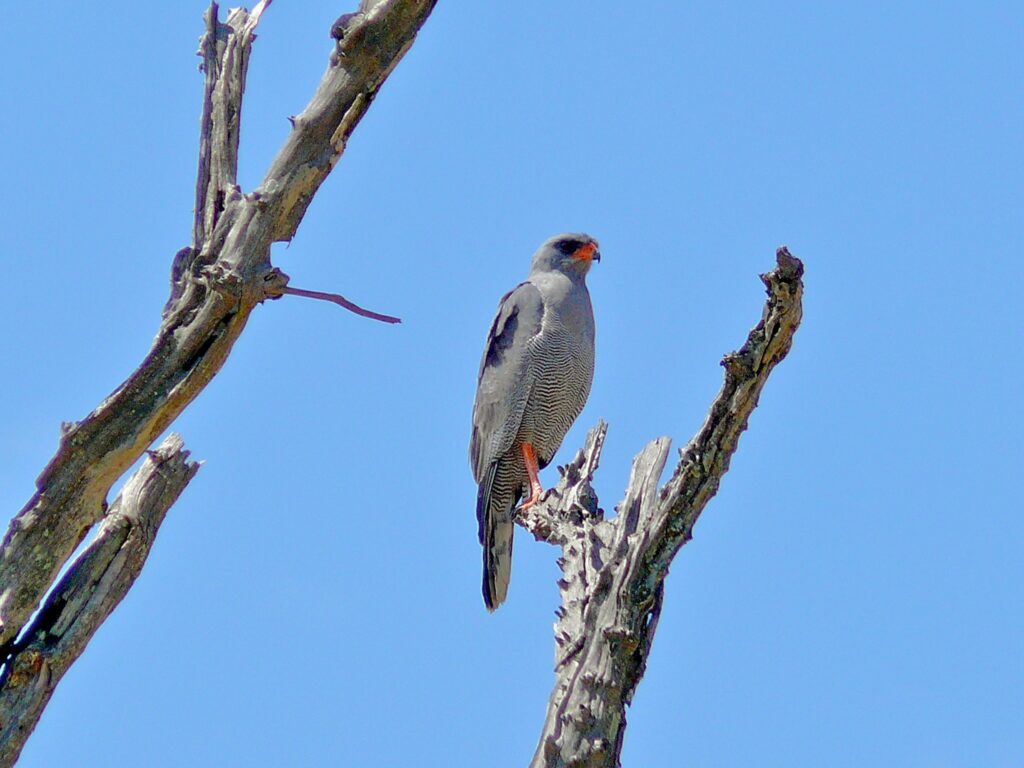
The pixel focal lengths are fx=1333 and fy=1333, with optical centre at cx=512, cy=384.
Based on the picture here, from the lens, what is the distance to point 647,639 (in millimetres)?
4891

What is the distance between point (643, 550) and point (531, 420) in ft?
13.8

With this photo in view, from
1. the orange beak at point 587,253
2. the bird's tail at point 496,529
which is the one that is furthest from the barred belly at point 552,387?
the orange beak at point 587,253

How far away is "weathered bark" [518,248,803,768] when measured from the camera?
4617 millimetres

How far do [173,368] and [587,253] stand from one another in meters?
5.37

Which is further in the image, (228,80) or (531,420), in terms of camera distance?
(531,420)

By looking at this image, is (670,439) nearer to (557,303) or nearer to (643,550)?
(643,550)

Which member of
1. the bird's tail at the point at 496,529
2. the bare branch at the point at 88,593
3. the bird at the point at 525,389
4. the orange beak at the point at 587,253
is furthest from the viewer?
the orange beak at the point at 587,253

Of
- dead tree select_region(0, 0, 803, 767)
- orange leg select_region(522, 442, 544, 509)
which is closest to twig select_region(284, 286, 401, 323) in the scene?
dead tree select_region(0, 0, 803, 767)

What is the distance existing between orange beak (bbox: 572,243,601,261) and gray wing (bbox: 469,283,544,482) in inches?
20.5

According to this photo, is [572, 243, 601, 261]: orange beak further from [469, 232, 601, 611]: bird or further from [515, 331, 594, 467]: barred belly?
[515, 331, 594, 467]: barred belly

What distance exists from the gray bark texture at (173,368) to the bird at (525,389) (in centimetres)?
407

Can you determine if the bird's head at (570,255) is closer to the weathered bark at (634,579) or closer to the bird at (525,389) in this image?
the bird at (525,389)

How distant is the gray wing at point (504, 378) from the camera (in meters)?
9.05

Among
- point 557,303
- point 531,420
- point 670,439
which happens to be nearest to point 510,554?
point 531,420
